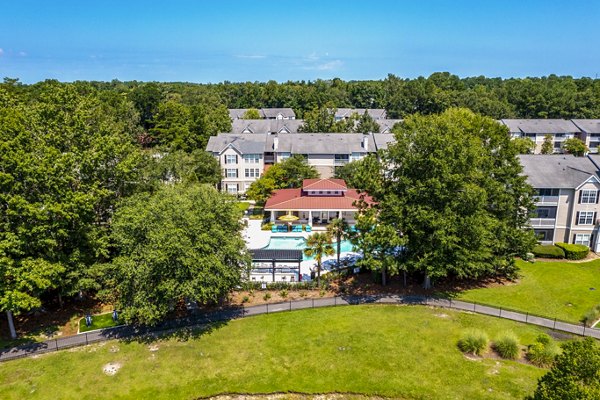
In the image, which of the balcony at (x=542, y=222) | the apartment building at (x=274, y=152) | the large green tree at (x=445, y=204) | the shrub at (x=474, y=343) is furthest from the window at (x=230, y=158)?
the shrub at (x=474, y=343)

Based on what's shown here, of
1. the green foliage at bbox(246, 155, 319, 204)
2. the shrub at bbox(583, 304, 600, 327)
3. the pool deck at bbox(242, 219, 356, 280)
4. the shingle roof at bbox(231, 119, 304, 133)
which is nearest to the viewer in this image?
the shrub at bbox(583, 304, 600, 327)

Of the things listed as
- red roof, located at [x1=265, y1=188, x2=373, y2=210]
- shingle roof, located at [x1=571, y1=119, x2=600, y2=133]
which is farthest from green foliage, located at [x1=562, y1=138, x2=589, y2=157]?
red roof, located at [x1=265, y1=188, x2=373, y2=210]

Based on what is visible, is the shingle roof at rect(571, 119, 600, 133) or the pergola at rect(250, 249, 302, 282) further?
the shingle roof at rect(571, 119, 600, 133)

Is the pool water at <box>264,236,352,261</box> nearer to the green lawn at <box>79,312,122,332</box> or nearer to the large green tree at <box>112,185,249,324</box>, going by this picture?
the large green tree at <box>112,185,249,324</box>

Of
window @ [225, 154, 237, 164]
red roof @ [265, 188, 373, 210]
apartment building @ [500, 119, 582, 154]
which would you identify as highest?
apartment building @ [500, 119, 582, 154]

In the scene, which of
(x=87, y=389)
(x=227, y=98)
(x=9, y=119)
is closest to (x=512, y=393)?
(x=87, y=389)

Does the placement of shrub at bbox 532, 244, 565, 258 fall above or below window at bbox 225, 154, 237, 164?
below
